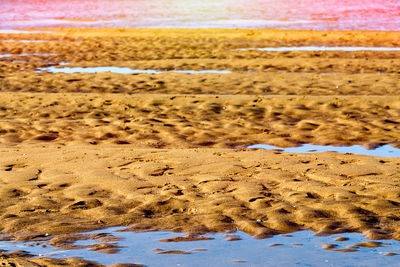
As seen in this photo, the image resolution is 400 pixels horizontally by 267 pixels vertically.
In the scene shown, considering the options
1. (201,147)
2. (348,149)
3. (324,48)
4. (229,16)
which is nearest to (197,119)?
(201,147)

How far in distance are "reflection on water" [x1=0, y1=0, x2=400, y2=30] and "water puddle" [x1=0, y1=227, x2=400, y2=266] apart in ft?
100

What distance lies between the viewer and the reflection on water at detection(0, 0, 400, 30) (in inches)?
1538

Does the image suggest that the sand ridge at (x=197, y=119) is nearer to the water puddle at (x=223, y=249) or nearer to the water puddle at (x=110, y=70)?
the water puddle at (x=223, y=249)

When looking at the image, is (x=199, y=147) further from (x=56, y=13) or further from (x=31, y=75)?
(x=56, y=13)

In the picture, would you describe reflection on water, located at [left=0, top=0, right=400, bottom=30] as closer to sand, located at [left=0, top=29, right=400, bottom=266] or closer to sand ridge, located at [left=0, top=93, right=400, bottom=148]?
sand, located at [left=0, top=29, right=400, bottom=266]

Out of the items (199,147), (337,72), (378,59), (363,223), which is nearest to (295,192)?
(363,223)

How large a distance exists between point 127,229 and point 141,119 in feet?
20.8

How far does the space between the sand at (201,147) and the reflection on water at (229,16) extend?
54.1 feet

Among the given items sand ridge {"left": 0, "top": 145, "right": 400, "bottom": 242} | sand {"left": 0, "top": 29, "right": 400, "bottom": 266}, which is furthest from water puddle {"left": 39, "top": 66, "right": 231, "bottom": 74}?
sand ridge {"left": 0, "top": 145, "right": 400, "bottom": 242}

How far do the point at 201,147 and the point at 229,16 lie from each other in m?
38.6

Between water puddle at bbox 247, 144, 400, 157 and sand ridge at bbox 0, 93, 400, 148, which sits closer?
water puddle at bbox 247, 144, 400, 157

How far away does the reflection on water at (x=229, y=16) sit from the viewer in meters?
39.1

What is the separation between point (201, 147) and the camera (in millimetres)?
10516

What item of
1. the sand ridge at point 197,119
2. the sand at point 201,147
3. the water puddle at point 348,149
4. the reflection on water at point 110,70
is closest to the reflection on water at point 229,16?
the sand at point 201,147
